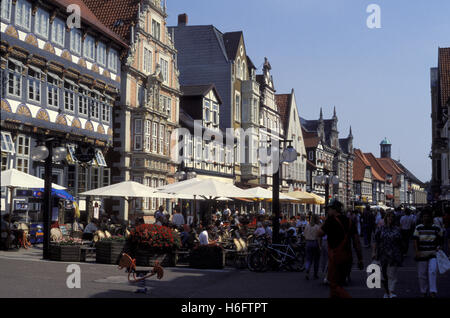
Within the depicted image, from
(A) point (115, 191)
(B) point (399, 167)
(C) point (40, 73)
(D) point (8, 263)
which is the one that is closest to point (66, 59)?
(C) point (40, 73)

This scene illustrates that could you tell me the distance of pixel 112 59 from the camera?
3428 centimetres

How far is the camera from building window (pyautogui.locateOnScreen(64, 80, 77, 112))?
97.4 feet

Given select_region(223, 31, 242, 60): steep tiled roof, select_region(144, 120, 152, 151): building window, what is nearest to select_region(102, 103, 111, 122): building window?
select_region(144, 120, 152, 151): building window

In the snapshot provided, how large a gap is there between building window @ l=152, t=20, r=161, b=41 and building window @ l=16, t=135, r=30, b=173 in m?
15.1

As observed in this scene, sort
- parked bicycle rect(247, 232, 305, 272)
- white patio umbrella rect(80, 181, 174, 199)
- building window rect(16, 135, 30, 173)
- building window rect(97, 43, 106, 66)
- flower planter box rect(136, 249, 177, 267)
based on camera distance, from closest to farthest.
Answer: flower planter box rect(136, 249, 177, 267) → parked bicycle rect(247, 232, 305, 272) → white patio umbrella rect(80, 181, 174, 199) → building window rect(16, 135, 30, 173) → building window rect(97, 43, 106, 66)

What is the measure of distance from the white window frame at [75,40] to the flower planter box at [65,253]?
14.5 meters

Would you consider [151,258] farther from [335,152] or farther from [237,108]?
[335,152]

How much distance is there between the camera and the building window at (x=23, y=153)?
25984 mm

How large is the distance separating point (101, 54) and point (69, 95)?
4013mm

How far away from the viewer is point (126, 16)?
3747 cm

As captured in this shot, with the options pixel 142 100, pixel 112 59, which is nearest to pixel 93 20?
pixel 112 59

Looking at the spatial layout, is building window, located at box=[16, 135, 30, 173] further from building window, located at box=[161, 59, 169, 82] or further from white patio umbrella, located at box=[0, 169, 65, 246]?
building window, located at box=[161, 59, 169, 82]
